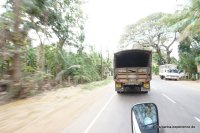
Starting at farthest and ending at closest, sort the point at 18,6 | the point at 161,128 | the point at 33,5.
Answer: the point at 33,5, the point at 18,6, the point at 161,128

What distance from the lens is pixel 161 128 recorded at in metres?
3.06

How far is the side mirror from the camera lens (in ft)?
9.84

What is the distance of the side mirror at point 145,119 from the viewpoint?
3.00 m

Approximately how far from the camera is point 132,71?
20.1m

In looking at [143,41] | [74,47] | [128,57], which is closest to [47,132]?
[128,57]

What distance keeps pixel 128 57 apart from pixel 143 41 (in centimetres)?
4207

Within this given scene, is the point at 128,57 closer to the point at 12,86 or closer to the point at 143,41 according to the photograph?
the point at 12,86

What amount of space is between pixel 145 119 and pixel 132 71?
16.9 metres

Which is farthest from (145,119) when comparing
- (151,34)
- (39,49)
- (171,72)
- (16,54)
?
(151,34)

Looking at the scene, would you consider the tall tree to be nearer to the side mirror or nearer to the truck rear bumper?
the truck rear bumper

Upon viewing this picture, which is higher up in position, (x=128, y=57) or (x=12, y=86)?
(x=128, y=57)

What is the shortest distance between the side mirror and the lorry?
53.3 ft

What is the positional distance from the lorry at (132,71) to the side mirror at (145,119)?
1624 cm

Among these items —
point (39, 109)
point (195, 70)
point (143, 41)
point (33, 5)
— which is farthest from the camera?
point (143, 41)
